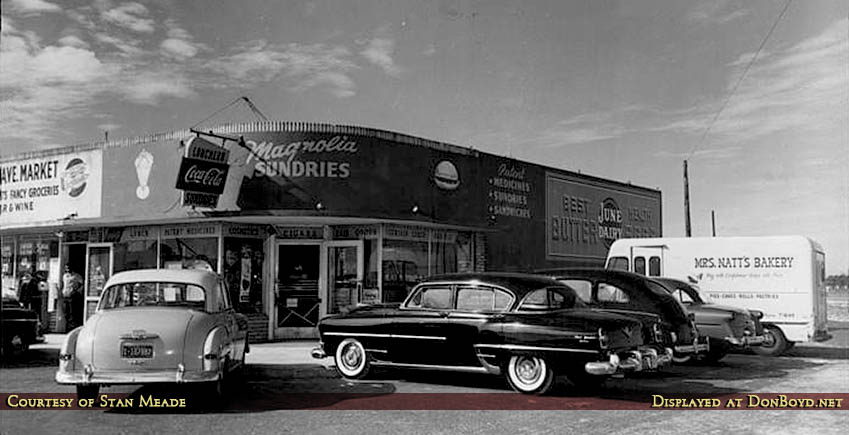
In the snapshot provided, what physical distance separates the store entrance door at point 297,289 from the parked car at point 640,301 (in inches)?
219

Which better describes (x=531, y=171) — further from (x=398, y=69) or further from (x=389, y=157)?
(x=398, y=69)

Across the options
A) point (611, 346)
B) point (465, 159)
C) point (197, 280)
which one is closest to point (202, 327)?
point (197, 280)

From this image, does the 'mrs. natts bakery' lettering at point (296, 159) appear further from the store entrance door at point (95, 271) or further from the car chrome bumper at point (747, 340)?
the car chrome bumper at point (747, 340)

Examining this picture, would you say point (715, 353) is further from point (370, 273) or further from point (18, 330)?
point (18, 330)

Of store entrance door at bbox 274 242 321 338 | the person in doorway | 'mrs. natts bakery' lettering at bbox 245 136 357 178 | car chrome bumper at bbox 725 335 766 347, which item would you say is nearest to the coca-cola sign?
'mrs. natts bakery' lettering at bbox 245 136 357 178

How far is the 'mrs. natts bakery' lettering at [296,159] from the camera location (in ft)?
51.0

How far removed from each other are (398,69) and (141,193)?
7.37 m

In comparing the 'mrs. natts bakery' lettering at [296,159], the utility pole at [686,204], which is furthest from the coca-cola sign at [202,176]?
the utility pole at [686,204]

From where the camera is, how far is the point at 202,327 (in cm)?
891

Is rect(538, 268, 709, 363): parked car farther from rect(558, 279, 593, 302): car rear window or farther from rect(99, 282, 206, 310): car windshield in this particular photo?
rect(99, 282, 206, 310): car windshield

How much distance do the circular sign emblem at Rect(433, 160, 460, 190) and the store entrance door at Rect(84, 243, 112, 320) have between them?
737 cm

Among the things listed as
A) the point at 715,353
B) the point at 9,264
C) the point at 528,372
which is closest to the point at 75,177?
the point at 9,264

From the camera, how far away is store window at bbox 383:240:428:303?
1688 centimetres

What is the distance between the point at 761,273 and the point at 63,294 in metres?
14.8
